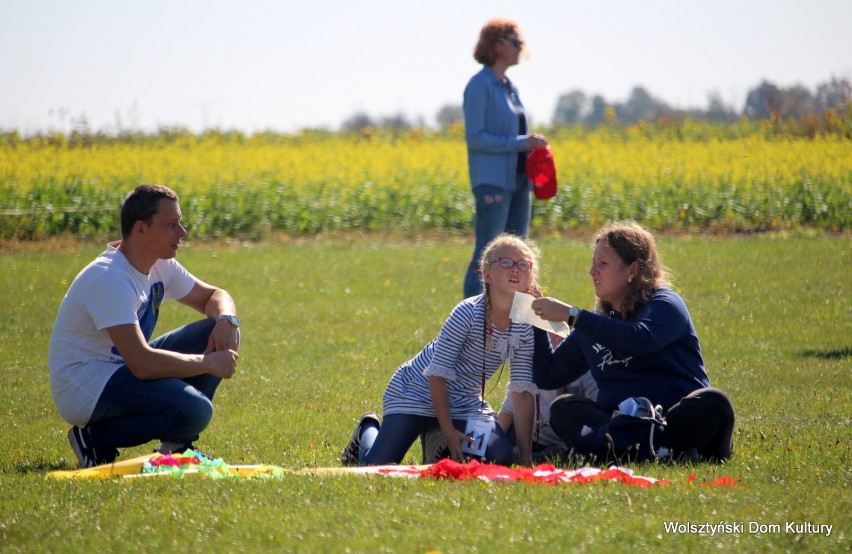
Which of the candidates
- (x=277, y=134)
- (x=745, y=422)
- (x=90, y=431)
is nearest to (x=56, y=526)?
(x=90, y=431)

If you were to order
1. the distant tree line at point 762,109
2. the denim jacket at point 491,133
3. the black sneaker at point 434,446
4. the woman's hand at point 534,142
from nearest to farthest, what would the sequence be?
the black sneaker at point 434,446 < the woman's hand at point 534,142 < the denim jacket at point 491,133 < the distant tree line at point 762,109

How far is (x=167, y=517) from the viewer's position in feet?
13.6

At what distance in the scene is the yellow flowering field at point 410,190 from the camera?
1762 cm

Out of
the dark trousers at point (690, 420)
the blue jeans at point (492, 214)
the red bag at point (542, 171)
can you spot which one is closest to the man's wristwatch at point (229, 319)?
the dark trousers at point (690, 420)

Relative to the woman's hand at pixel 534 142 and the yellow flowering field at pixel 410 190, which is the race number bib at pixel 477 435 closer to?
the woman's hand at pixel 534 142

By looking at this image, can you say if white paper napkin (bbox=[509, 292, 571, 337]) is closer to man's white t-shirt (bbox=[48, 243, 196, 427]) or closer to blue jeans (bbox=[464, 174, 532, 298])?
man's white t-shirt (bbox=[48, 243, 196, 427])

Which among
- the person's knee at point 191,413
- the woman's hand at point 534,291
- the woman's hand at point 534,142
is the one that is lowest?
the person's knee at point 191,413

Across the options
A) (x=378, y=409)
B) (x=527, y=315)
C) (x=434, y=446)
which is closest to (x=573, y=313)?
(x=527, y=315)

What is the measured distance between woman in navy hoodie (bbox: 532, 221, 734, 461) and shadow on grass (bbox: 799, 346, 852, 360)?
10.6ft

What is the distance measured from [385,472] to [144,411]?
134 cm

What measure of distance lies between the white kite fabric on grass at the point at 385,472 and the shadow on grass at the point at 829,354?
12.9 ft

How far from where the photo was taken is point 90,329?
5.42m

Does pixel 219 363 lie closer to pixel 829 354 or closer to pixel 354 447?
pixel 354 447

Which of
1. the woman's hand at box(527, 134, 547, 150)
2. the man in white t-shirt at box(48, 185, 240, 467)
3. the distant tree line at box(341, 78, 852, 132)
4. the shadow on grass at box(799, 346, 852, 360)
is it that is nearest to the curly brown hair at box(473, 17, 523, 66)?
the woman's hand at box(527, 134, 547, 150)
